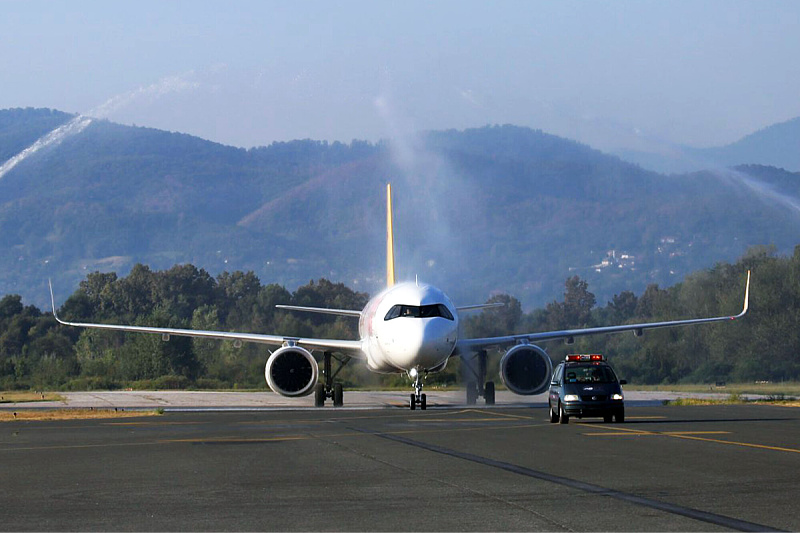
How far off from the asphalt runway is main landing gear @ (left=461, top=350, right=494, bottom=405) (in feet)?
51.9

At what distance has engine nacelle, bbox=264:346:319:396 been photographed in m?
42.9

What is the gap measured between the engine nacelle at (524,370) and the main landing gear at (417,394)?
5296 millimetres

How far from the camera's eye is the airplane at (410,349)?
1528 inches

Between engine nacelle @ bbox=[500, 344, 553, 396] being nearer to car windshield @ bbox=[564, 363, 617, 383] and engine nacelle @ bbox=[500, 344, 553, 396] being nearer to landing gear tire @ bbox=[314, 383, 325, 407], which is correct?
landing gear tire @ bbox=[314, 383, 325, 407]

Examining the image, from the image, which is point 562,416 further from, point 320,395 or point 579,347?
point 579,347

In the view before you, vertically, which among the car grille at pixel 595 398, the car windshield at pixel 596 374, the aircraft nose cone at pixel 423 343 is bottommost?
the car grille at pixel 595 398

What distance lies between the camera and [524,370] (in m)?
44.0

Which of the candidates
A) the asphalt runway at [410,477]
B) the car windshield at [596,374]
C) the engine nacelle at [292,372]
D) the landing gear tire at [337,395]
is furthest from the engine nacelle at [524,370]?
the asphalt runway at [410,477]

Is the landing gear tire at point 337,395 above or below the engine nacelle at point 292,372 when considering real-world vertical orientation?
below

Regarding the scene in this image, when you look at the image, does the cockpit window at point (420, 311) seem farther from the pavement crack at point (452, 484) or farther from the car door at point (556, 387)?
the pavement crack at point (452, 484)

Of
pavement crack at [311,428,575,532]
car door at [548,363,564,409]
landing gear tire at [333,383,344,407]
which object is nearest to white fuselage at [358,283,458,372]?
landing gear tire at [333,383,344,407]

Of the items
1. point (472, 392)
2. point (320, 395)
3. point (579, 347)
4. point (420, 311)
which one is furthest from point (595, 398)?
point (579, 347)

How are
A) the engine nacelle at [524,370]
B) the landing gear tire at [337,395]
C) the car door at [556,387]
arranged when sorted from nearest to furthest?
the car door at [556,387]
the engine nacelle at [524,370]
the landing gear tire at [337,395]

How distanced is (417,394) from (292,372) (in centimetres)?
600
